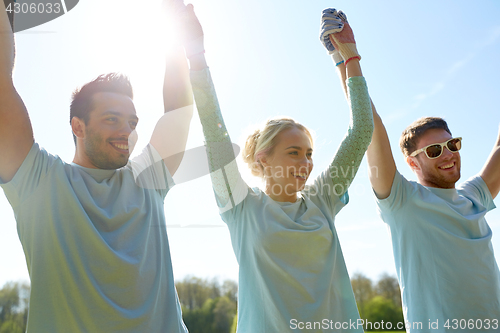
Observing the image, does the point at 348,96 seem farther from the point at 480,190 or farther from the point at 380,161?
the point at 480,190

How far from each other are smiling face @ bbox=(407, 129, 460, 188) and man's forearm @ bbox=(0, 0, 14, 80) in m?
3.11

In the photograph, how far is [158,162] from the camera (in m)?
2.27

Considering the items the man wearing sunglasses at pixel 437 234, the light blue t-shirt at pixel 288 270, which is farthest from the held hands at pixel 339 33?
the light blue t-shirt at pixel 288 270

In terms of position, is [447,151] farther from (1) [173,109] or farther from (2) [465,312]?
(1) [173,109]

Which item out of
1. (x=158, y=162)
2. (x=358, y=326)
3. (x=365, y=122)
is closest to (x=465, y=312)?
(x=358, y=326)

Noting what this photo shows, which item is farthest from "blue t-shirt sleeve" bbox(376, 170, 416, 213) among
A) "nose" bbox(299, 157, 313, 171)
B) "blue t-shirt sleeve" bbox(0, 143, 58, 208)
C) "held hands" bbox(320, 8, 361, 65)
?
"blue t-shirt sleeve" bbox(0, 143, 58, 208)

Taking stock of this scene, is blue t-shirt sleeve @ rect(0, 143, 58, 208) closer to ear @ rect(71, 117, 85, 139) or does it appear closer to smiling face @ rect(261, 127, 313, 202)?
ear @ rect(71, 117, 85, 139)

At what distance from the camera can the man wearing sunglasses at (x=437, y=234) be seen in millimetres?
2568

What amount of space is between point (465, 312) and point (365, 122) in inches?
58.3

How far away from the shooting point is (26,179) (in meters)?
1.82

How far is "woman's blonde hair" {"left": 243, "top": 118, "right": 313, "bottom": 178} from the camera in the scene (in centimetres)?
248

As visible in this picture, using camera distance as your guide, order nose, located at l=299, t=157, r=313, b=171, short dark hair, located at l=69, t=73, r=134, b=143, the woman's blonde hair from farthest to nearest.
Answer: the woman's blonde hair, nose, located at l=299, t=157, r=313, b=171, short dark hair, located at l=69, t=73, r=134, b=143

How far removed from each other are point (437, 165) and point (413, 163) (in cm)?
23

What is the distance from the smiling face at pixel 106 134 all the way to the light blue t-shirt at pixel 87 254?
12 centimetres
